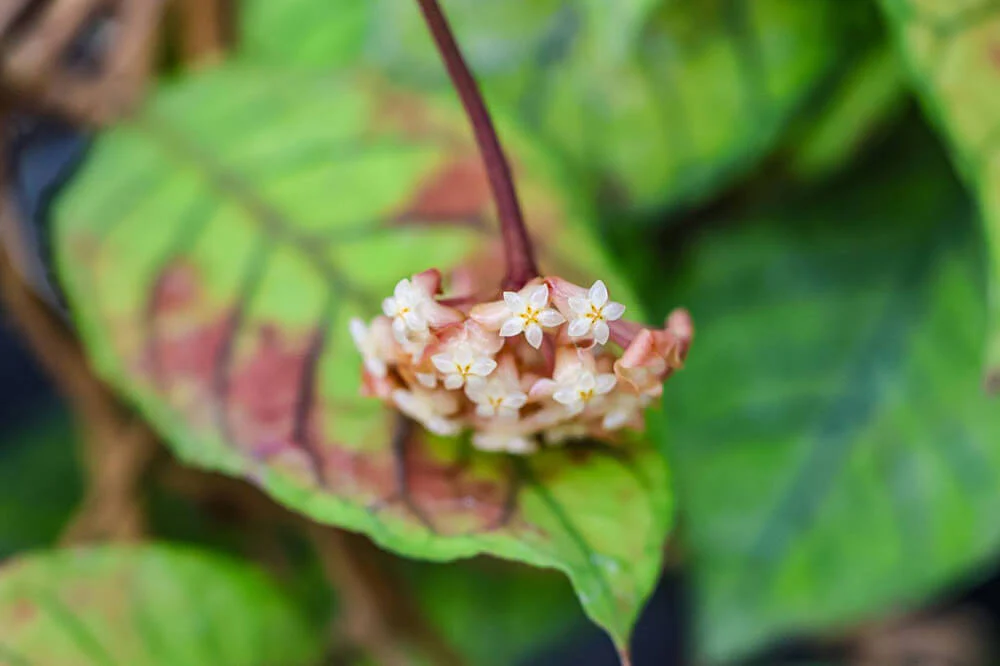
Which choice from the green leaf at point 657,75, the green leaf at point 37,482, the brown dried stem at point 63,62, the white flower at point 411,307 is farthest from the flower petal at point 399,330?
the green leaf at point 37,482

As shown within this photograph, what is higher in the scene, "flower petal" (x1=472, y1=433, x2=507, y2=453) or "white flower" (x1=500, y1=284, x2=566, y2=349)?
"white flower" (x1=500, y1=284, x2=566, y2=349)

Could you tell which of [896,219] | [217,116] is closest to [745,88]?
[896,219]

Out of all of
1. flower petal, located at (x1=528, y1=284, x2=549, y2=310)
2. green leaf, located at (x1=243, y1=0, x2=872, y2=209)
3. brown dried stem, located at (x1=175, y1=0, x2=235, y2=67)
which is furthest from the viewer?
brown dried stem, located at (x1=175, y1=0, x2=235, y2=67)

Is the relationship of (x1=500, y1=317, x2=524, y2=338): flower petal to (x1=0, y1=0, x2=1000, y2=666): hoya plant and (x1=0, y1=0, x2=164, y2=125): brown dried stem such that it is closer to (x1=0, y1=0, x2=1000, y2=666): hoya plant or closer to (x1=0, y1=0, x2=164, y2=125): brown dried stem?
(x1=0, y1=0, x2=1000, y2=666): hoya plant

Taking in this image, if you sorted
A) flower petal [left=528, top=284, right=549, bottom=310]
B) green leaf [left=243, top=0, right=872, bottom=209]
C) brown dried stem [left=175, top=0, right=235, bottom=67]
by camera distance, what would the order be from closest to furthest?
flower petal [left=528, top=284, right=549, bottom=310] < green leaf [left=243, top=0, right=872, bottom=209] < brown dried stem [left=175, top=0, right=235, bottom=67]

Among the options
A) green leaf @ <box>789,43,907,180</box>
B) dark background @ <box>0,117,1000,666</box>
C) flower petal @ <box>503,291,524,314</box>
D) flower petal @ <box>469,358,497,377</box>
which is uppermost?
flower petal @ <box>503,291,524,314</box>

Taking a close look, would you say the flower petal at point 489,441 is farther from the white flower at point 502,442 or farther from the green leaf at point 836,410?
the green leaf at point 836,410

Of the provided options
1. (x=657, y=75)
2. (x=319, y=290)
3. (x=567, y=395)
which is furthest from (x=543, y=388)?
(x=657, y=75)

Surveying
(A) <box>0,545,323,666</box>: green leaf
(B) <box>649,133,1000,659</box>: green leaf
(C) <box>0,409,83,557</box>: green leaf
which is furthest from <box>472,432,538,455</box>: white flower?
(C) <box>0,409,83,557</box>: green leaf
